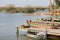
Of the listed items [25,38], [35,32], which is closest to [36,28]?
[35,32]

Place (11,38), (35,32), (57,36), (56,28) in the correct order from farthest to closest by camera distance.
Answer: (11,38) < (35,32) < (56,28) < (57,36)

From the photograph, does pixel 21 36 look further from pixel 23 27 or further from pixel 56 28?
pixel 56 28

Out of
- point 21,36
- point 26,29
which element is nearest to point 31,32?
point 26,29

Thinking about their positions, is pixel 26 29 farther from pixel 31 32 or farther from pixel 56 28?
pixel 56 28

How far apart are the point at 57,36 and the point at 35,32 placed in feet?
10.7

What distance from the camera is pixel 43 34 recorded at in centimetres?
2150

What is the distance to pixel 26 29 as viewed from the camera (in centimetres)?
2383

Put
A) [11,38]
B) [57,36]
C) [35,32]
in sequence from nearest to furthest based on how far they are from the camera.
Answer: [57,36]
[35,32]
[11,38]

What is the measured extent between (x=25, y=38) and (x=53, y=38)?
169 inches

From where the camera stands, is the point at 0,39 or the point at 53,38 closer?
the point at 53,38

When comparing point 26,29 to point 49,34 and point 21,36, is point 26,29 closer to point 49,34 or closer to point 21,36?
point 21,36

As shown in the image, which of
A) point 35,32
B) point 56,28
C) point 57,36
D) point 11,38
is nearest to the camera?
point 57,36

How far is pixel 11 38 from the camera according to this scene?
25172 millimetres

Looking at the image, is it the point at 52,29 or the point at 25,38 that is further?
the point at 25,38
